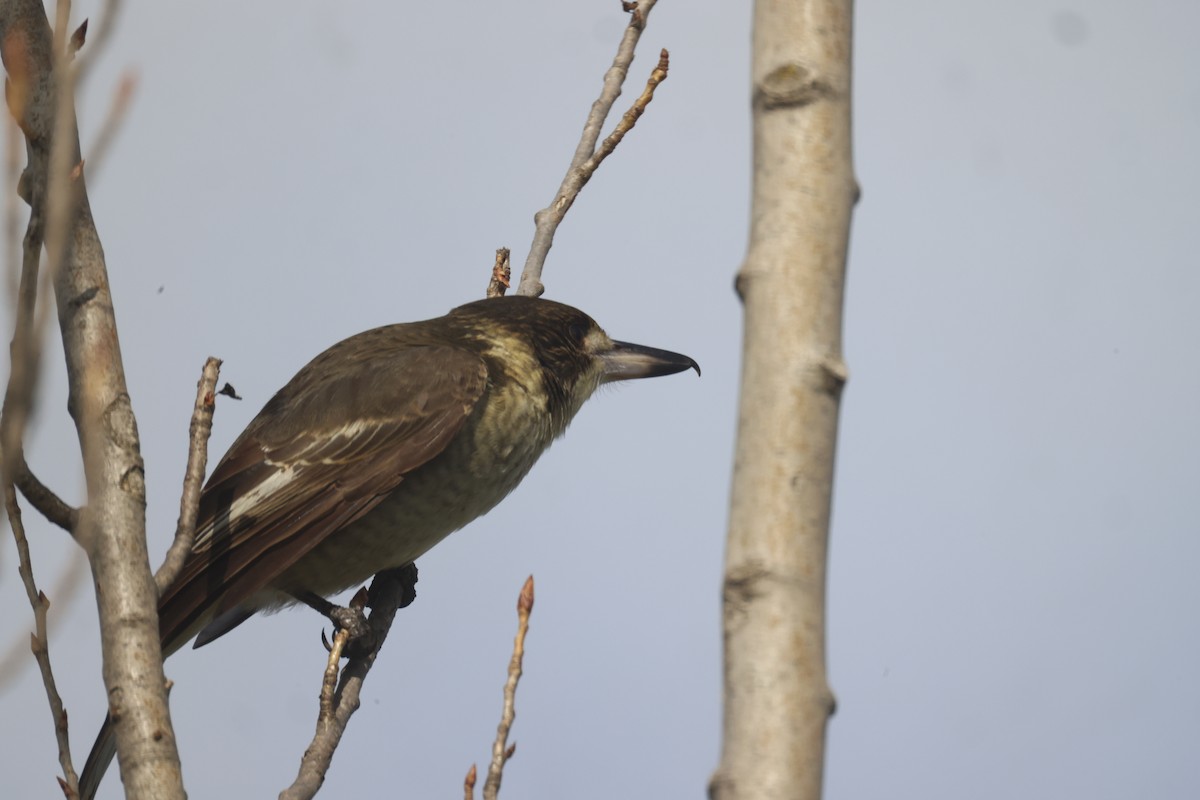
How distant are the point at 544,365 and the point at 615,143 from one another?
52.5 inches

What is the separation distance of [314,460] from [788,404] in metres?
3.66

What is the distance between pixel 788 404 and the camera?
181cm

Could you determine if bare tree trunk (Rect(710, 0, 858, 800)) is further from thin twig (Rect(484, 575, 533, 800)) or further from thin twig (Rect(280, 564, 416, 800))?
thin twig (Rect(280, 564, 416, 800))

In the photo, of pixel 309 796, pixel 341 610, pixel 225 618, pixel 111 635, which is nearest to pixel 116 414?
pixel 111 635

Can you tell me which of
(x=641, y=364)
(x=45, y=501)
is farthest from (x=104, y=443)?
(x=641, y=364)

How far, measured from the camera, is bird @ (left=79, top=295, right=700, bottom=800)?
4914 millimetres

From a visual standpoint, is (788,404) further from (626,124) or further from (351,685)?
(626,124)

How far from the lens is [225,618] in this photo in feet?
17.7

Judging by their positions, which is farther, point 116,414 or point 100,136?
point 116,414

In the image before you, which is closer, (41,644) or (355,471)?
(41,644)

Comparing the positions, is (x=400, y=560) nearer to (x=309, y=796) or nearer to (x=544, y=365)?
(x=544, y=365)

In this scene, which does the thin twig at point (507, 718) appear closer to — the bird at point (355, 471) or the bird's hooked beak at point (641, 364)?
the bird at point (355, 471)

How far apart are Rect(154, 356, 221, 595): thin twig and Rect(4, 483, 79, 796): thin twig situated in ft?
0.80

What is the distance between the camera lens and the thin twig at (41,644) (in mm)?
2680
